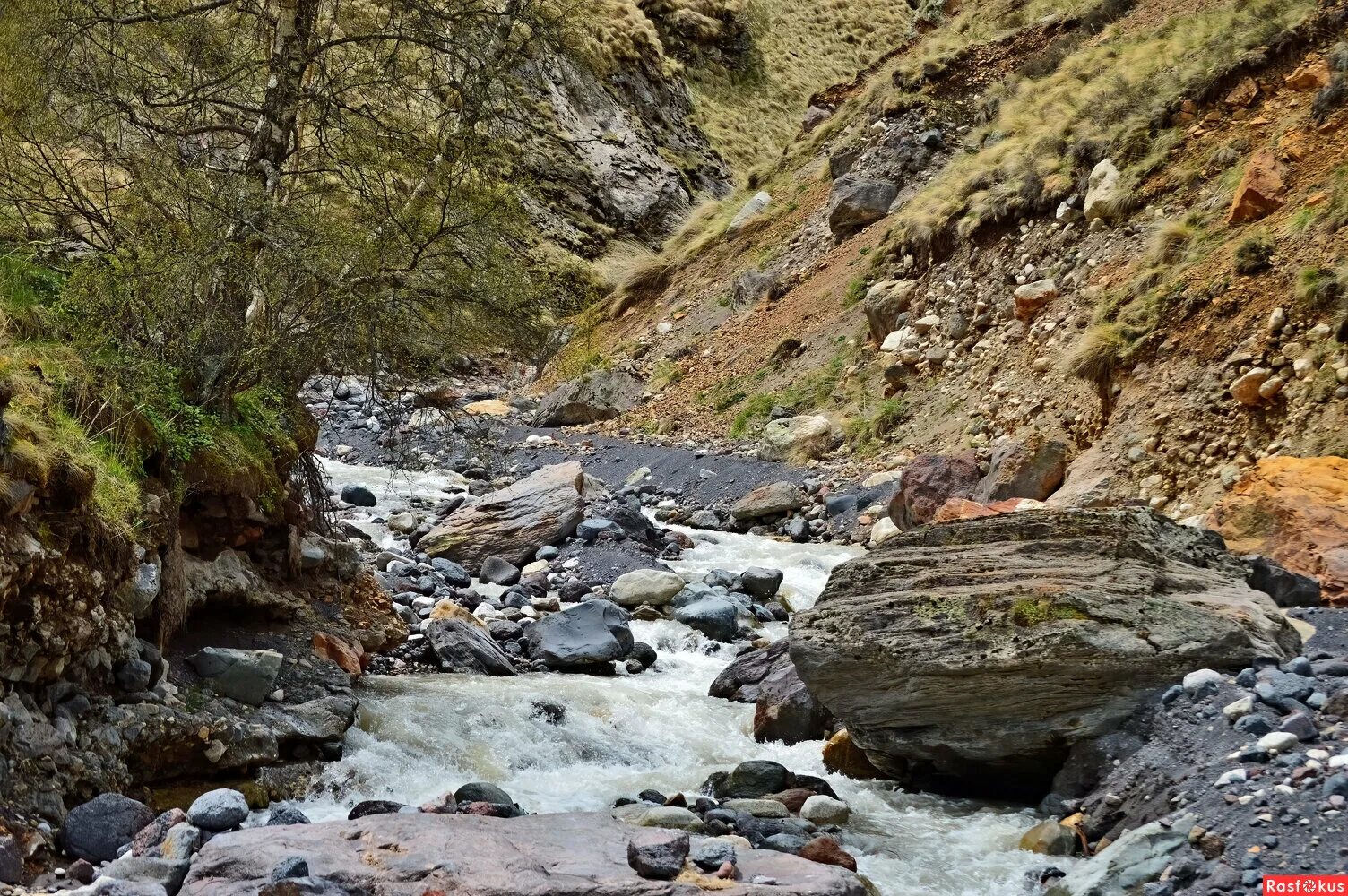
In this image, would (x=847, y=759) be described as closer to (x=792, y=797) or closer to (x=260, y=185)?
(x=792, y=797)

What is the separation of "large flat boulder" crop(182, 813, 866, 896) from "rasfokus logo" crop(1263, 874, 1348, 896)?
4.02ft

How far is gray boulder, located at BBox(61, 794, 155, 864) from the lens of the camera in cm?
402

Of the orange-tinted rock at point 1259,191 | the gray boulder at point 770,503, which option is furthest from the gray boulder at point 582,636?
the orange-tinted rock at point 1259,191

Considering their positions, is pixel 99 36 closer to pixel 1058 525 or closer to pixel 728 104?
pixel 1058 525

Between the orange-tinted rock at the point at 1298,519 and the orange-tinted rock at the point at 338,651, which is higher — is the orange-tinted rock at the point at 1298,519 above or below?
above

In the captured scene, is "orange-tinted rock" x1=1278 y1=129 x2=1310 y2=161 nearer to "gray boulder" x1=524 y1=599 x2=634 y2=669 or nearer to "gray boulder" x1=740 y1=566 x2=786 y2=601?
"gray boulder" x1=740 y1=566 x2=786 y2=601

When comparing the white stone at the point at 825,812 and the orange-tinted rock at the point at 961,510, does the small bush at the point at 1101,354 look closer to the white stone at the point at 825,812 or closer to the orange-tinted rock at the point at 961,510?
the orange-tinted rock at the point at 961,510

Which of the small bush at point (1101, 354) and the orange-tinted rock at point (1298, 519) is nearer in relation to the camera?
the orange-tinted rock at point (1298, 519)

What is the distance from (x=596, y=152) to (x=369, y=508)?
23.0 m

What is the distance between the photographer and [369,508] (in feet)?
40.1

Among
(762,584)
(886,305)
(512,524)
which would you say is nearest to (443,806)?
(762,584)

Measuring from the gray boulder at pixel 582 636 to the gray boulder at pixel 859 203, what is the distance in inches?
563

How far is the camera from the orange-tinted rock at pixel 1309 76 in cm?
1144

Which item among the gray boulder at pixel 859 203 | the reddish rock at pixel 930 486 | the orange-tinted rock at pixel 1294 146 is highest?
the gray boulder at pixel 859 203
